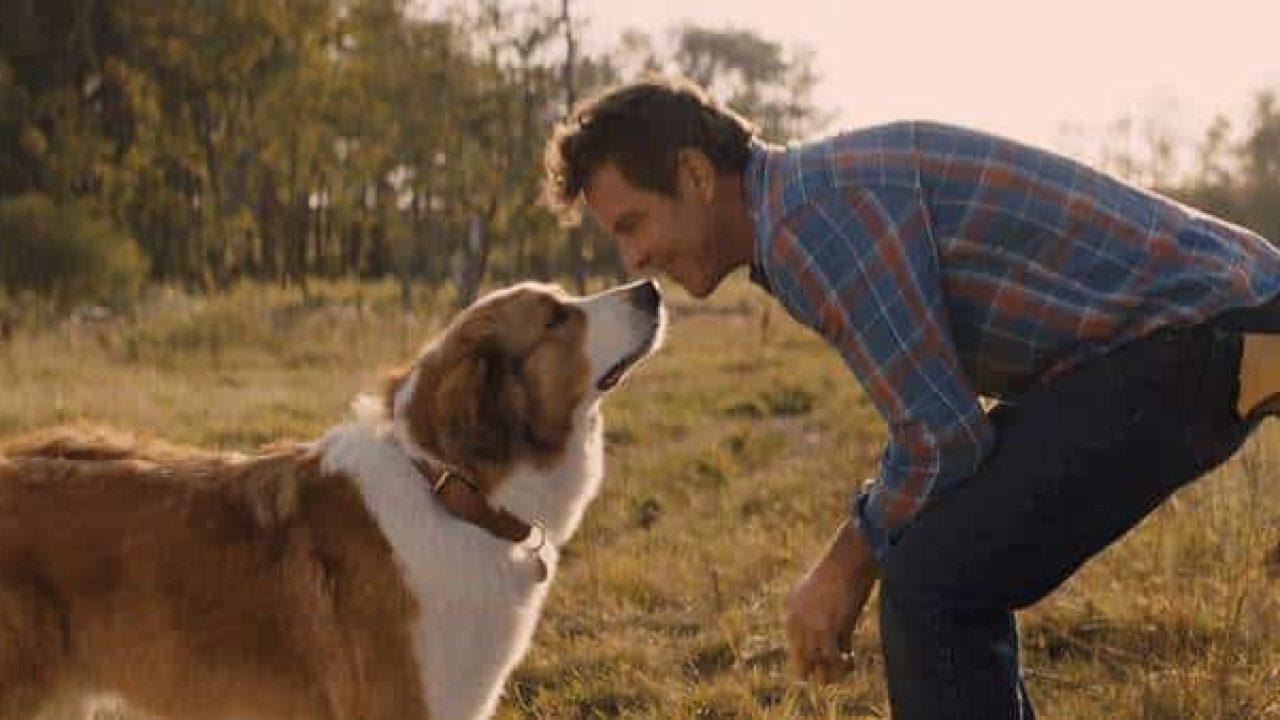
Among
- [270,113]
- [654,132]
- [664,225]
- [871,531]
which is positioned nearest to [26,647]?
[664,225]

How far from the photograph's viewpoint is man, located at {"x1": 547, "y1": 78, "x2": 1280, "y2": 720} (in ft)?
8.77

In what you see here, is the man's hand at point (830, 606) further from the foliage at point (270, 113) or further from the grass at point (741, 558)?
the foliage at point (270, 113)

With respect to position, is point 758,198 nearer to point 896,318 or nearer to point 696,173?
point 696,173

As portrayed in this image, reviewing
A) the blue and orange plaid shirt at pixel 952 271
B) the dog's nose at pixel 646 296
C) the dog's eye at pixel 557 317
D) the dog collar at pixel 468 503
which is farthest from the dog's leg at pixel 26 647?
the blue and orange plaid shirt at pixel 952 271

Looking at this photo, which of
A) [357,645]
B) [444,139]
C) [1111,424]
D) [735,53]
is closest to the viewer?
[1111,424]

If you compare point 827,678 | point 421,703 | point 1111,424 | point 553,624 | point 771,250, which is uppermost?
point 771,250

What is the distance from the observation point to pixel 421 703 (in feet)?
12.0

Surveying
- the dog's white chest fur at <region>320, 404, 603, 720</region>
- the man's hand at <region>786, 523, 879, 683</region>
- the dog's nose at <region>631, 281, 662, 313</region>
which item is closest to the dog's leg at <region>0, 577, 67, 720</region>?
the dog's white chest fur at <region>320, 404, 603, 720</region>

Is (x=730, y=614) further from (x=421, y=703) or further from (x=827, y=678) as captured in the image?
(x=827, y=678)

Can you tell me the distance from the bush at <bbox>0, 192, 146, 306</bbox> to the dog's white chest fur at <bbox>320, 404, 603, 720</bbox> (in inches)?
672

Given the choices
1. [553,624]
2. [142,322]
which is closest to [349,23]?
[142,322]

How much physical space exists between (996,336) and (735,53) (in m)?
46.3

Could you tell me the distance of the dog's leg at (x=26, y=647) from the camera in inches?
145

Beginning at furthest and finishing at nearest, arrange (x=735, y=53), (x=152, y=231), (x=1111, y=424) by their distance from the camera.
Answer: (x=735, y=53) → (x=152, y=231) → (x=1111, y=424)
